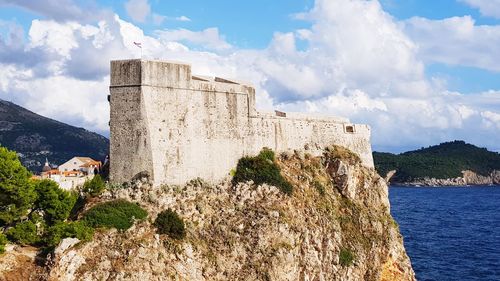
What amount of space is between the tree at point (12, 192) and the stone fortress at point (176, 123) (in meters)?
6.10

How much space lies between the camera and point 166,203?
1601 inches

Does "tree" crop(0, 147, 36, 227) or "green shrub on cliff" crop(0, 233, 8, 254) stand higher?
"tree" crop(0, 147, 36, 227)

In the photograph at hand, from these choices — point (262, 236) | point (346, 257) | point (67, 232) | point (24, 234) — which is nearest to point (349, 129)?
point (346, 257)

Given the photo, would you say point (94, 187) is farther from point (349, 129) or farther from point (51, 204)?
point (349, 129)

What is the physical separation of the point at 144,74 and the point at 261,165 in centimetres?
1271

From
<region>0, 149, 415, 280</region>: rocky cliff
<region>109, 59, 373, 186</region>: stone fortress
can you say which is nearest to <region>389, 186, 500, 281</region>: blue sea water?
<region>0, 149, 415, 280</region>: rocky cliff

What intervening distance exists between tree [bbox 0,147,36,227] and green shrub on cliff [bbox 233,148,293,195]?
15.8m

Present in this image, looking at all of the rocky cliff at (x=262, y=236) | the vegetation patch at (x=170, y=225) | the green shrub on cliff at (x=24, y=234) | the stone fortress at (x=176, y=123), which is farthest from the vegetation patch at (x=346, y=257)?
the green shrub on cliff at (x=24, y=234)

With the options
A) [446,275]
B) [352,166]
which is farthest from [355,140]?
[446,275]

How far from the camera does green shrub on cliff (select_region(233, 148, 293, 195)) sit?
153 feet

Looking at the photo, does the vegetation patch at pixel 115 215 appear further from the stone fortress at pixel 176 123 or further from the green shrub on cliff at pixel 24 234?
the green shrub on cliff at pixel 24 234

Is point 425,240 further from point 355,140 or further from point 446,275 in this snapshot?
point 355,140

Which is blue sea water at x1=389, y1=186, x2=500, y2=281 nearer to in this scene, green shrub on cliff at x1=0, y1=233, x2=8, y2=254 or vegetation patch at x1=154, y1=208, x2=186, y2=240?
vegetation patch at x1=154, y1=208, x2=186, y2=240

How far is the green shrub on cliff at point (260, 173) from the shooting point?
4675 cm
